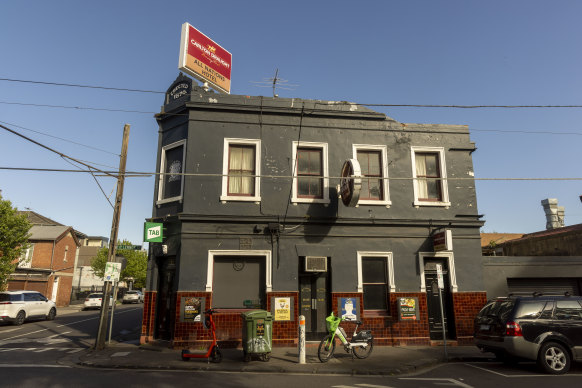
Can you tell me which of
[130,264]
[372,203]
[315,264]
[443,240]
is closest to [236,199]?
[315,264]

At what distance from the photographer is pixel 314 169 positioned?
13.7 metres

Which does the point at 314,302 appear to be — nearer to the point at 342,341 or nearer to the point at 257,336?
the point at 342,341

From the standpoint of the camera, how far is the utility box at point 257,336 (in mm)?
9883

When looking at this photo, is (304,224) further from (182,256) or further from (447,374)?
(447,374)

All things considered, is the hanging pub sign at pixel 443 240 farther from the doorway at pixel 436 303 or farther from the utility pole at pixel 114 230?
the utility pole at pixel 114 230

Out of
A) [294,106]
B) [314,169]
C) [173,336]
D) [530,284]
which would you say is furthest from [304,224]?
[530,284]

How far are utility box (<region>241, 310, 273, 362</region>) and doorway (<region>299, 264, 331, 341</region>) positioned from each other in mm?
2654

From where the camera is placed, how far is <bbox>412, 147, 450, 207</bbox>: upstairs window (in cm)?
1406

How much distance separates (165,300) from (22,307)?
1223cm

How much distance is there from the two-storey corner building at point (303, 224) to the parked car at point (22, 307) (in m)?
11.4

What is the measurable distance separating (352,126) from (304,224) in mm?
4244

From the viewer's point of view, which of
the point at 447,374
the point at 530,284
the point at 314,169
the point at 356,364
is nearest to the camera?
the point at 447,374

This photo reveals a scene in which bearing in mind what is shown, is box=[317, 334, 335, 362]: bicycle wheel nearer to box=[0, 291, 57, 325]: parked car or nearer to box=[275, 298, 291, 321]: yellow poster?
box=[275, 298, 291, 321]: yellow poster

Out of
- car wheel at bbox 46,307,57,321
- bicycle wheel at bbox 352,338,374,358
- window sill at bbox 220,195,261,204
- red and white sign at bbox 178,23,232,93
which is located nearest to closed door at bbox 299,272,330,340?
bicycle wheel at bbox 352,338,374,358
